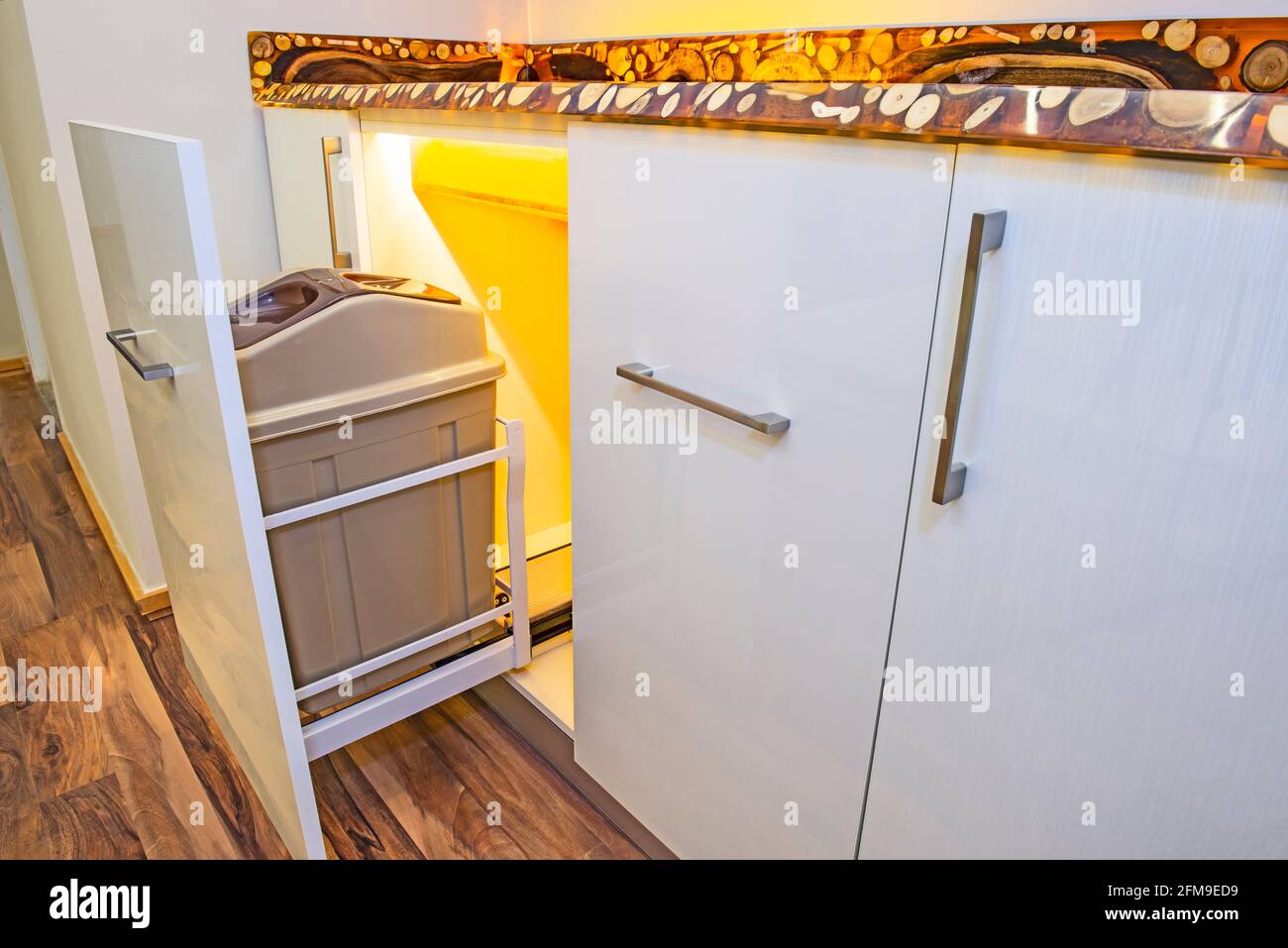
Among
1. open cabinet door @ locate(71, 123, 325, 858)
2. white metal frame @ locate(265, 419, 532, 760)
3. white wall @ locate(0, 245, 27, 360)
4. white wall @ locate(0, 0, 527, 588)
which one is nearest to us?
open cabinet door @ locate(71, 123, 325, 858)

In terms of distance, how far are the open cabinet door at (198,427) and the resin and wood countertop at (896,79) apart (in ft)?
1.43

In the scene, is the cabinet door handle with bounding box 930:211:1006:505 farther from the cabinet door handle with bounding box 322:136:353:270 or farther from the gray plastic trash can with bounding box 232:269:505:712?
the cabinet door handle with bounding box 322:136:353:270

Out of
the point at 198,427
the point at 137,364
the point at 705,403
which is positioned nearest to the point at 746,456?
the point at 705,403

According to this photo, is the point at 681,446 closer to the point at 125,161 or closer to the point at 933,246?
the point at 933,246

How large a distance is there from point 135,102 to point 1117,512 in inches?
72.3

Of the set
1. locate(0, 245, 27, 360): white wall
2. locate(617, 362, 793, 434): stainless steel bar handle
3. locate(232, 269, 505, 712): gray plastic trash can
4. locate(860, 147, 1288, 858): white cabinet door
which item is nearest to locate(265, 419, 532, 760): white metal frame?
locate(232, 269, 505, 712): gray plastic trash can

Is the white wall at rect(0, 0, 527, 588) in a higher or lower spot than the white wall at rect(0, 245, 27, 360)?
higher

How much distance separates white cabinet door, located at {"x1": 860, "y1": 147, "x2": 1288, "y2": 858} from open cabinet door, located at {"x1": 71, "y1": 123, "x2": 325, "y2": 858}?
744 mm

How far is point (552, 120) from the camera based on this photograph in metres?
1.08

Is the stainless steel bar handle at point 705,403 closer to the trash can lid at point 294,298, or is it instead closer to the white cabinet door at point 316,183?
the trash can lid at point 294,298

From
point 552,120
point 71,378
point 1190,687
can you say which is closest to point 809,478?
point 1190,687

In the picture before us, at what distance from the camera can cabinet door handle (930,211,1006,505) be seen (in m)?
0.66

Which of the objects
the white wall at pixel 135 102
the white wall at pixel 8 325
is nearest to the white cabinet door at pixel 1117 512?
the white wall at pixel 135 102

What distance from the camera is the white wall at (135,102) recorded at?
155 centimetres
